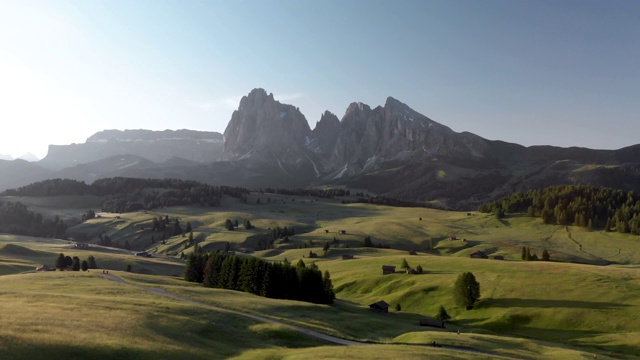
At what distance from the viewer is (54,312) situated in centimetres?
5262

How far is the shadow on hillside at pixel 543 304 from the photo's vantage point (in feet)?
317

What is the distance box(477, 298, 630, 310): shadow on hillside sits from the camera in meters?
96.5

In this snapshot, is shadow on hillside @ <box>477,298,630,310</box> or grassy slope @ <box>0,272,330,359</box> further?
shadow on hillside @ <box>477,298,630,310</box>

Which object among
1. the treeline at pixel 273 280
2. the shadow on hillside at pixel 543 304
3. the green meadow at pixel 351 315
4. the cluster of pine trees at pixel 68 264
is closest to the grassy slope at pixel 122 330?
the green meadow at pixel 351 315

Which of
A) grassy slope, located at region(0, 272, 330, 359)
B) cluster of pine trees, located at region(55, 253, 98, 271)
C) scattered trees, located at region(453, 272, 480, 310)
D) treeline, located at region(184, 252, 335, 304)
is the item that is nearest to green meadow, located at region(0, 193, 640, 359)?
grassy slope, located at region(0, 272, 330, 359)

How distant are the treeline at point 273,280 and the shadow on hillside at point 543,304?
115 ft

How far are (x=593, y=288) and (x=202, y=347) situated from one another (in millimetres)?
93631

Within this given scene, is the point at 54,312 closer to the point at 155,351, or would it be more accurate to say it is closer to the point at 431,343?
the point at 155,351

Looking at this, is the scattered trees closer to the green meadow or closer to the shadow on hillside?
the green meadow

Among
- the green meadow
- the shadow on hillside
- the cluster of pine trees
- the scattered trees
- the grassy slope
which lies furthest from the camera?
the cluster of pine trees

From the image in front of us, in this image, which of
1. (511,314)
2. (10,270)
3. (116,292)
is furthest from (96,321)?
(10,270)

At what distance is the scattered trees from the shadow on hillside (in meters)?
2.18

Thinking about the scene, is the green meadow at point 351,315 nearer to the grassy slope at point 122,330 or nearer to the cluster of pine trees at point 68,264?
the grassy slope at point 122,330

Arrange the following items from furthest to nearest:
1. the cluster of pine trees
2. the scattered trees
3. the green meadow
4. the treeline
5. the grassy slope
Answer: the cluster of pine trees
the scattered trees
the treeline
the green meadow
the grassy slope
